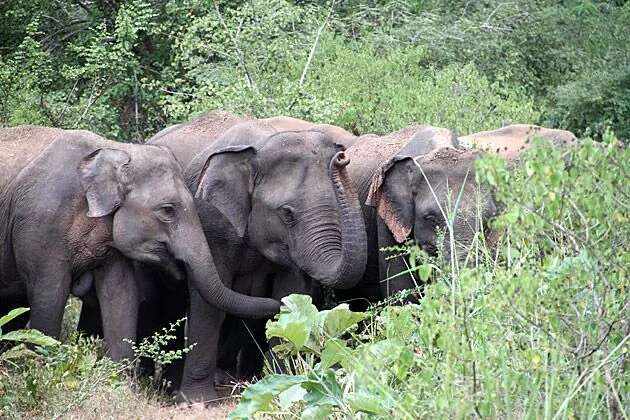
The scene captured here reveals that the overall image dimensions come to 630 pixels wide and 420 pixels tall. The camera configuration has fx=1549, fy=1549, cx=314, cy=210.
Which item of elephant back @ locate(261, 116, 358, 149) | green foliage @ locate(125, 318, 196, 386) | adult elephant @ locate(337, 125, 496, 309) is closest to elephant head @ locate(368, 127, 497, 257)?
adult elephant @ locate(337, 125, 496, 309)

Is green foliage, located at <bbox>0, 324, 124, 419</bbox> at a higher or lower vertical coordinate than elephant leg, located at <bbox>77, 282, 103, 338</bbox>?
higher

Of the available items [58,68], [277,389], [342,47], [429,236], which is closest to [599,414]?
[277,389]

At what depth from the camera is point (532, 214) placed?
17.4 feet

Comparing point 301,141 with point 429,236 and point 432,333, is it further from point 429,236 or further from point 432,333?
point 432,333

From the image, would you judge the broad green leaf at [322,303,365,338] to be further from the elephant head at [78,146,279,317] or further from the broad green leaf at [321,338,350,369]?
the elephant head at [78,146,279,317]

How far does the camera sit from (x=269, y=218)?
1027 centimetres

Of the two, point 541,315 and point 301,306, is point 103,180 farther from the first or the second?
point 541,315

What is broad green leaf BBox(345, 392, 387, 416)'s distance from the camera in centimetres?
602

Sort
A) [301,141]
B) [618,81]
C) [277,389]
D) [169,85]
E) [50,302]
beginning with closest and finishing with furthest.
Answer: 1. [277,389]
2. [50,302]
3. [301,141]
4. [169,85]
5. [618,81]

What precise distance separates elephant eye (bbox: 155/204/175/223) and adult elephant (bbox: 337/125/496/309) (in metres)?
1.39

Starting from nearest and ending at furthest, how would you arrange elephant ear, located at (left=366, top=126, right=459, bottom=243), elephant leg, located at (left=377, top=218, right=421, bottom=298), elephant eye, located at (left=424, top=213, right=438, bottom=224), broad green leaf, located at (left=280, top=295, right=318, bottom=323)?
broad green leaf, located at (left=280, top=295, right=318, bottom=323), elephant eye, located at (left=424, top=213, right=438, bottom=224), elephant ear, located at (left=366, top=126, right=459, bottom=243), elephant leg, located at (left=377, top=218, right=421, bottom=298)


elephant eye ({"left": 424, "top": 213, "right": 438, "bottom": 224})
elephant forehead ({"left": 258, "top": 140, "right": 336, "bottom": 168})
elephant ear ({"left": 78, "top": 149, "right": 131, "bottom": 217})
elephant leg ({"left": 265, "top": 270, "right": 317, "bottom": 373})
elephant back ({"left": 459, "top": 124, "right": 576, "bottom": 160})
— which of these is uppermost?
elephant ear ({"left": 78, "top": 149, "right": 131, "bottom": 217})

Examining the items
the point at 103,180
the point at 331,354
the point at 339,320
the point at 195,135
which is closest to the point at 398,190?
the point at 195,135

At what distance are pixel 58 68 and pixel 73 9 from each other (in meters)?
1.23
